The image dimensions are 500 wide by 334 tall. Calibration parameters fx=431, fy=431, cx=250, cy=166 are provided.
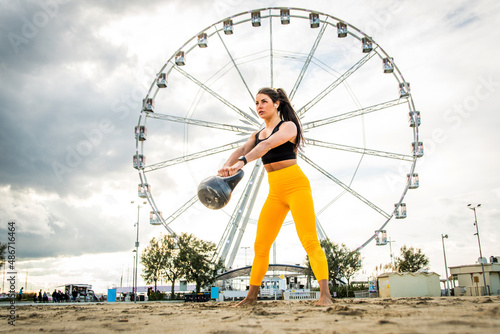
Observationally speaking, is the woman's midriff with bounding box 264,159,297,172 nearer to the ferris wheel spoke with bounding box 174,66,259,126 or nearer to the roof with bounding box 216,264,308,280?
the ferris wheel spoke with bounding box 174,66,259,126

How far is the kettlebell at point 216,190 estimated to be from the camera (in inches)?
208

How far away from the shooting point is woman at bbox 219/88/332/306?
5766 mm

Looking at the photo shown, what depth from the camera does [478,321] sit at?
9.27ft

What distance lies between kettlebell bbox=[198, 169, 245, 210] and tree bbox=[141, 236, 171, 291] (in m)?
38.2

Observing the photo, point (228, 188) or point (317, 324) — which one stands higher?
point (228, 188)

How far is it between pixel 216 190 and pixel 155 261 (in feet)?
129

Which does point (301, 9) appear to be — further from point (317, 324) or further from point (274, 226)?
point (317, 324)

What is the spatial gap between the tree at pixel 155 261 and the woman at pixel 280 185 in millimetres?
37362

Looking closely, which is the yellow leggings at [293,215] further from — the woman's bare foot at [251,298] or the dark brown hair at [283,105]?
the dark brown hair at [283,105]

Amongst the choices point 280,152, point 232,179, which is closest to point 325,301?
point 232,179

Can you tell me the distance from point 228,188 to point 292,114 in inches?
71.3

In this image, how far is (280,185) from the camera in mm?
6062

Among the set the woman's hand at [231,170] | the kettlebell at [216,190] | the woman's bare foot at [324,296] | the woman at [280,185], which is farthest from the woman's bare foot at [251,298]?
the woman's hand at [231,170]

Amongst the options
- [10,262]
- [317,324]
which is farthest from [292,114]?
[10,262]
